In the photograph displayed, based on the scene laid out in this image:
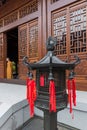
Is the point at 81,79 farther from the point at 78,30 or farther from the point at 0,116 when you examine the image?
the point at 0,116

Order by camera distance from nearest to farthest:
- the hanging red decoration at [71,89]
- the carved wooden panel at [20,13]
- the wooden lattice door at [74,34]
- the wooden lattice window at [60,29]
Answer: the hanging red decoration at [71,89] → the wooden lattice door at [74,34] → the wooden lattice window at [60,29] → the carved wooden panel at [20,13]

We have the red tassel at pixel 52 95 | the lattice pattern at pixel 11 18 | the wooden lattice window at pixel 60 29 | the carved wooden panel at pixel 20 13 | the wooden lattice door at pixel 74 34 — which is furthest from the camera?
the lattice pattern at pixel 11 18

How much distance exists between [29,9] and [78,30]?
2096mm

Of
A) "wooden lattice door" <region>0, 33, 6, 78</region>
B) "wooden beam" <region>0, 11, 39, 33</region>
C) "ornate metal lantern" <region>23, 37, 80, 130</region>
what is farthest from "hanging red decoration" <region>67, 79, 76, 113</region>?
"wooden lattice door" <region>0, 33, 6, 78</region>

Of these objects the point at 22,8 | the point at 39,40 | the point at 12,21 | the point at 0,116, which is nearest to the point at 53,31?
the point at 39,40

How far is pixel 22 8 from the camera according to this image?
5934 millimetres

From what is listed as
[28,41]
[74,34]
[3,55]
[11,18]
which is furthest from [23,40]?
[74,34]

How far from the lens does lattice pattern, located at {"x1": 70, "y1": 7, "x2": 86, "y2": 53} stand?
13.2ft

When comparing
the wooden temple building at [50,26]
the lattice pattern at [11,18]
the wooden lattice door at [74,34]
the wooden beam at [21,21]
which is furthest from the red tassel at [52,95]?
the lattice pattern at [11,18]

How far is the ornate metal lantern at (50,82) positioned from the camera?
66.1 inches

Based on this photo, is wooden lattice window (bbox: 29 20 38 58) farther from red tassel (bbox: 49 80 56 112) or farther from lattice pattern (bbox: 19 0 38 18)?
red tassel (bbox: 49 80 56 112)

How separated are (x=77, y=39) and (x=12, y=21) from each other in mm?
3021

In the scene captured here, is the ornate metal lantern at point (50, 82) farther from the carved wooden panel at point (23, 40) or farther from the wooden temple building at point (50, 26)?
the carved wooden panel at point (23, 40)

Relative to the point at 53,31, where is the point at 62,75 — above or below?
below
